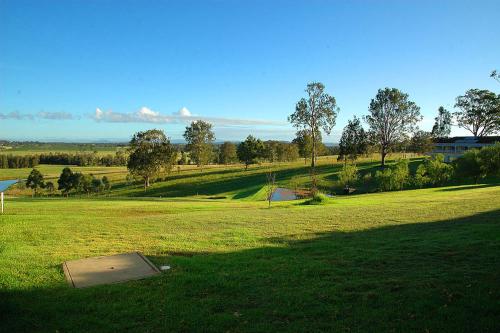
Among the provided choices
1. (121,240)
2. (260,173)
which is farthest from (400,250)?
(260,173)

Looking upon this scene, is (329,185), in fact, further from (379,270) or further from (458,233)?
(379,270)

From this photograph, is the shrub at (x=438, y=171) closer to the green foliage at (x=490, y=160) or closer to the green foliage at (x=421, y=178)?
the green foliage at (x=421, y=178)

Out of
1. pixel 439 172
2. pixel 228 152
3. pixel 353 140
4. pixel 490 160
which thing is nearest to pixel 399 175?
pixel 439 172

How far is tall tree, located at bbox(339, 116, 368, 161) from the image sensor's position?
75.5 metres

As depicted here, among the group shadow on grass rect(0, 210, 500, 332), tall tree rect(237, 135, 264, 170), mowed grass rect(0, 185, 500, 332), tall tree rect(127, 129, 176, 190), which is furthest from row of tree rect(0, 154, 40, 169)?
shadow on grass rect(0, 210, 500, 332)

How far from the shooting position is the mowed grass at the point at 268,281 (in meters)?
6.80

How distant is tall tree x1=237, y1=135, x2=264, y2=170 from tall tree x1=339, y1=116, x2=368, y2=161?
24.0 metres

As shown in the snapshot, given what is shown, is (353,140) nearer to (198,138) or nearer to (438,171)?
(438,171)

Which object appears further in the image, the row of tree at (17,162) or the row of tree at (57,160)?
the row of tree at (57,160)

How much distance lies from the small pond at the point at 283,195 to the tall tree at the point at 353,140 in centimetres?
1889

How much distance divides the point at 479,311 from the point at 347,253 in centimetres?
503

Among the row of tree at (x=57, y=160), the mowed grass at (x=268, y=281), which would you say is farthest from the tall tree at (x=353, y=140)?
the row of tree at (x=57, y=160)

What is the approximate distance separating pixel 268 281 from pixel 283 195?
165 ft

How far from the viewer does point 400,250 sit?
11.8m
